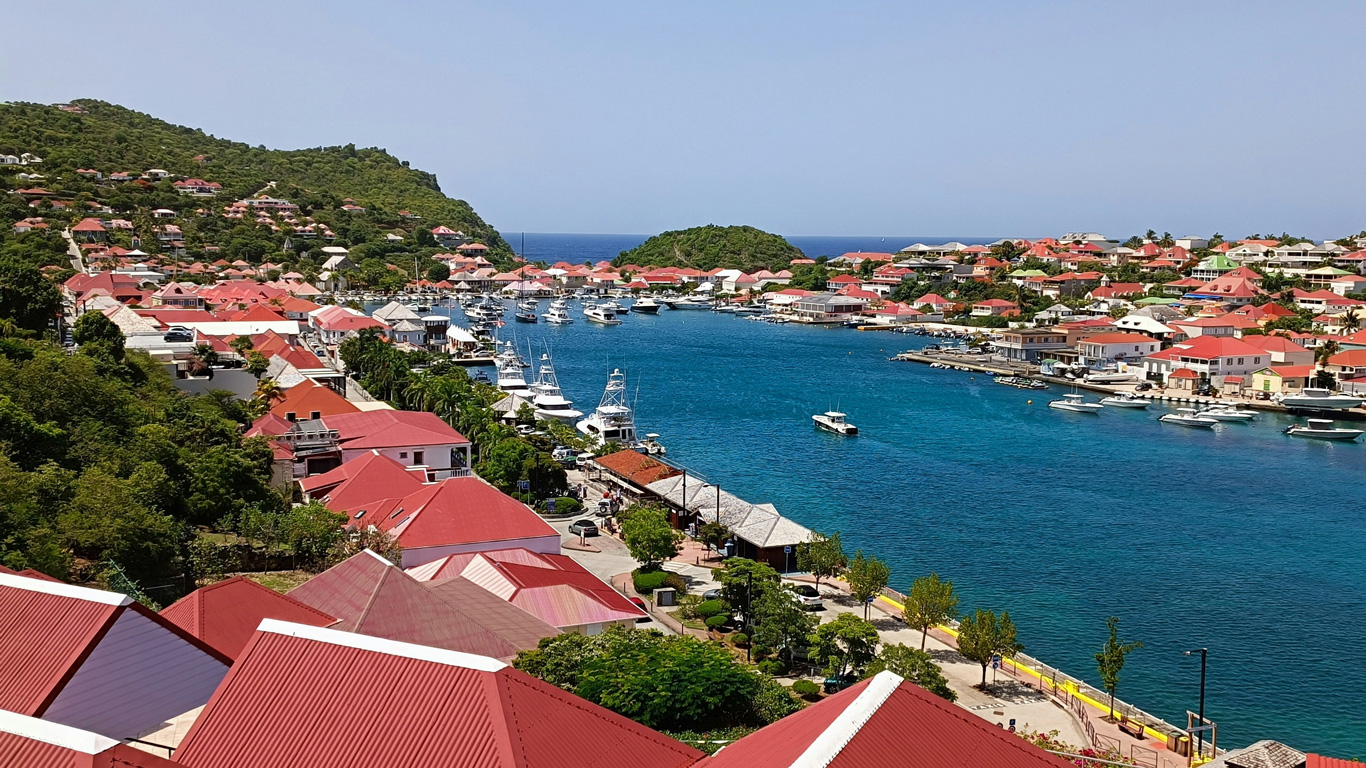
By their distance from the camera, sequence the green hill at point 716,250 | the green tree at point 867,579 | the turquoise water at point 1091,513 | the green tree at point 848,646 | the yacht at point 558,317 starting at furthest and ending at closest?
the green hill at point 716,250 → the yacht at point 558,317 → the green tree at point 867,579 → the turquoise water at point 1091,513 → the green tree at point 848,646

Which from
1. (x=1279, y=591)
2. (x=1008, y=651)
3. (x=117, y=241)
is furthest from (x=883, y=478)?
(x=117, y=241)

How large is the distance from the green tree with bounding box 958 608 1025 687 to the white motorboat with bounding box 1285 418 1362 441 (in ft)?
98.6

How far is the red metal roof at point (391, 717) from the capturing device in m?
8.15

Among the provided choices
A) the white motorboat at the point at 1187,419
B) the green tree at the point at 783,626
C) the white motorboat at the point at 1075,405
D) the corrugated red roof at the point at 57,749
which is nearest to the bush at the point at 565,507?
the green tree at the point at 783,626

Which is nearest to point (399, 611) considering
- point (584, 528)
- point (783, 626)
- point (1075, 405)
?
point (783, 626)

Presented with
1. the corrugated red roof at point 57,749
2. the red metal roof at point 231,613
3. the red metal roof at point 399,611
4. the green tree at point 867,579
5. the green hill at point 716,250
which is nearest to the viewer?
the corrugated red roof at point 57,749

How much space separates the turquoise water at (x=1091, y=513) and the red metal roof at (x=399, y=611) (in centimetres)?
1039

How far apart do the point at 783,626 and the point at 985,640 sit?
125 inches

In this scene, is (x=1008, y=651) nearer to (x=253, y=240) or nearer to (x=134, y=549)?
(x=134, y=549)

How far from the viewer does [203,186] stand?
315ft

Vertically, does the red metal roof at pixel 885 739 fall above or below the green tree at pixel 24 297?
below

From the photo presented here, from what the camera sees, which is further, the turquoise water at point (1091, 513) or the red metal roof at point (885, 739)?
the turquoise water at point (1091, 513)

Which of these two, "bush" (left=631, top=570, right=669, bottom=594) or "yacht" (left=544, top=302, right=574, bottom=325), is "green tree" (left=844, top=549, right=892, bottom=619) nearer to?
"bush" (left=631, top=570, right=669, bottom=594)

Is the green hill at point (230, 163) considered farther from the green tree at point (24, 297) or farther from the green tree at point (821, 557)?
the green tree at point (821, 557)
